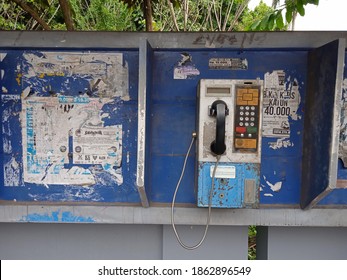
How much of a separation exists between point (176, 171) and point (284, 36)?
107 cm

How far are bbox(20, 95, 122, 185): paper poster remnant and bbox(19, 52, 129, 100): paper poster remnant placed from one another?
87mm

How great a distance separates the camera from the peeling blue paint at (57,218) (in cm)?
231

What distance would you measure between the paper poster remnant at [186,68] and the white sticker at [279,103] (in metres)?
0.46

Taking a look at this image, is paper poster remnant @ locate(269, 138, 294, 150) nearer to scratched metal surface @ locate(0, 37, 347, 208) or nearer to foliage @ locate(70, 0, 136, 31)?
scratched metal surface @ locate(0, 37, 347, 208)

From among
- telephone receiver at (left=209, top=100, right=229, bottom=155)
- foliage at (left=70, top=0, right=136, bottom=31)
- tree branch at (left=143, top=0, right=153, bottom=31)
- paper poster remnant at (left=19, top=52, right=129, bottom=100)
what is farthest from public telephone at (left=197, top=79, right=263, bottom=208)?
foliage at (left=70, top=0, right=136, bottom=31)

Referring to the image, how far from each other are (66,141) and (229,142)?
1062mm

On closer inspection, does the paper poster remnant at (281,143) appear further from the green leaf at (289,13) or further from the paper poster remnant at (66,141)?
the paper poster remnant at (66,141)

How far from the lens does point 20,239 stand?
2434 mm

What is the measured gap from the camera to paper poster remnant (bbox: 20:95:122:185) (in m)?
2.27

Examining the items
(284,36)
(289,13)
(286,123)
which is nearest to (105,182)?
(286,123)

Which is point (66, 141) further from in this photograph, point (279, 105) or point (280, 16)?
point (280, 16)

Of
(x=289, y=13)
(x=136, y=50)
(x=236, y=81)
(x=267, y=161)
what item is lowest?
(x=267, y=161)

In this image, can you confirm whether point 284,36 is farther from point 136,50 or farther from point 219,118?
point 136,50

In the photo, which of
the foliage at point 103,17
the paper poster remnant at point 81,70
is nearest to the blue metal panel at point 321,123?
the paper poster remnant at point 81,70
